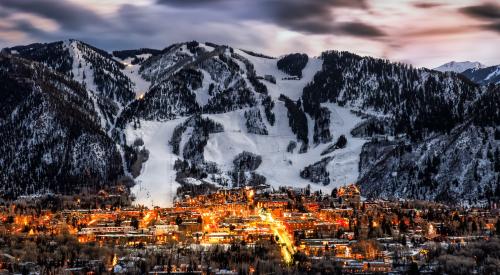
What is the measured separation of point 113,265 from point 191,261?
16.6 m

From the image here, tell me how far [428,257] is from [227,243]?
48490 mm

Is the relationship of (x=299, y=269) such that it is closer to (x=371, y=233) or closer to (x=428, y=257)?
(x=428, y=257)

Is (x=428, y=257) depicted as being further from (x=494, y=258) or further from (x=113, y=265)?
(x=113, y=265)

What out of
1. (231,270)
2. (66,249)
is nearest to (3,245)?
(66,249)

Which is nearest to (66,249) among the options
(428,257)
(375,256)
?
(375,256)

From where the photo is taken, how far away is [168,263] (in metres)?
160

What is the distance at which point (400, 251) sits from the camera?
561ft

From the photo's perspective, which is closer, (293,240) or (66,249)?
(66,249)

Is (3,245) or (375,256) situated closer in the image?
(375,256)

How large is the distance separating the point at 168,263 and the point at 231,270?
13712 millimetres

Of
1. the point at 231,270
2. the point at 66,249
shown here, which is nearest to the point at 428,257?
the point at 231,270

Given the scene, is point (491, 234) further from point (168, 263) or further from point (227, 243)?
point (168, 263)

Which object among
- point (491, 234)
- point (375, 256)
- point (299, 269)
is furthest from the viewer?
point (491, 234)

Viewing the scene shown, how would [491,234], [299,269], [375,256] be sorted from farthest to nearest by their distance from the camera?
[491,234], [375,256], [299,269]
